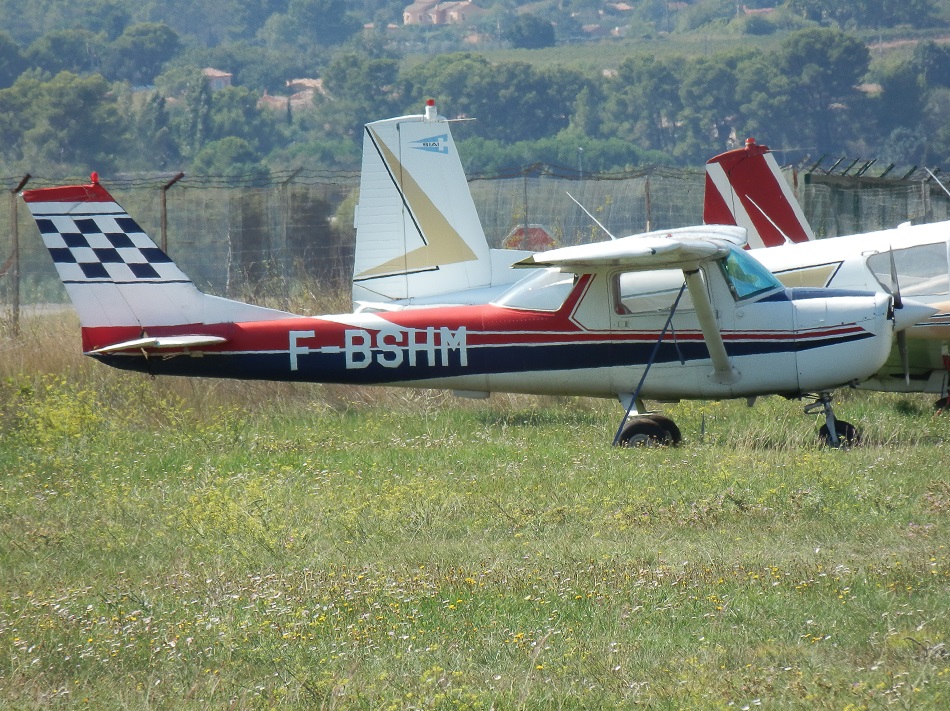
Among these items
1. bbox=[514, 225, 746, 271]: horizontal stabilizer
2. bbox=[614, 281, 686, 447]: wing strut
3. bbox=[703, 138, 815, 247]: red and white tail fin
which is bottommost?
bbox=[614, 281, 686, 447]: wing strut

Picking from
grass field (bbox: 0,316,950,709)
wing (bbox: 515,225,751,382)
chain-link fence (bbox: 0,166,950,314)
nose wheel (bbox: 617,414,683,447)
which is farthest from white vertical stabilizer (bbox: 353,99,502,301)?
chain-link fence (bbox: 0,166,950,314)

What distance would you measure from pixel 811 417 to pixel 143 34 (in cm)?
13244

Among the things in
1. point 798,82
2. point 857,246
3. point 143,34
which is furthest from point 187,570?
point 143,34

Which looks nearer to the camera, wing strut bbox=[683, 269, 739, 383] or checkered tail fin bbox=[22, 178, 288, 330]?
wing strut bbox=[683, 269, 739, 383]

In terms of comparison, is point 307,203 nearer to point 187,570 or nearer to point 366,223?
point 366,223

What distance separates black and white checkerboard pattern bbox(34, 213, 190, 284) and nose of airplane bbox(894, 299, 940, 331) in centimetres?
594

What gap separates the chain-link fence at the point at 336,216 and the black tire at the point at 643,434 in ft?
24.8

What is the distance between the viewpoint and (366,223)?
13.4 meters

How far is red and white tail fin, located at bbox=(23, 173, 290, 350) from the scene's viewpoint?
36.1 feet

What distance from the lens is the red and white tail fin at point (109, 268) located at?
36.1 ft

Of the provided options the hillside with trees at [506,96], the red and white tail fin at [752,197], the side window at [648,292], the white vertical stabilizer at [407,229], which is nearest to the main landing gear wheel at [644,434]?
the side window at [648,292]

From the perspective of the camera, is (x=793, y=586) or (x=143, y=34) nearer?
(x=793, y=586)

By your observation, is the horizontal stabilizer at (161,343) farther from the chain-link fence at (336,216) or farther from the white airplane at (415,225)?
the chain-link fence at (336,216)

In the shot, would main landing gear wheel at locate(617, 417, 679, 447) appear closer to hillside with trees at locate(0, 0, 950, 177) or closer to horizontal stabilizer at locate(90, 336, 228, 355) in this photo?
horizontal stabilizer at locate(90, 336, 228, 355)
